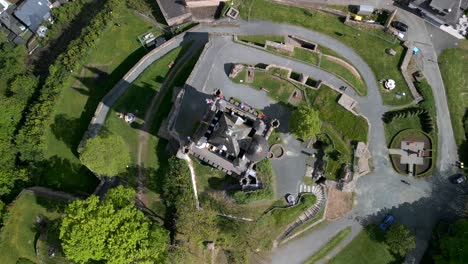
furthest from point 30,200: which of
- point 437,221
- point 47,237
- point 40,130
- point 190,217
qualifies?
point 437,221

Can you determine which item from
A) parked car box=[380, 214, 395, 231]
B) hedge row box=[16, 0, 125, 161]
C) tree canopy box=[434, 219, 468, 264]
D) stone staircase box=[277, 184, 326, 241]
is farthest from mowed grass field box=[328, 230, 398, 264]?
hedge row box=[16, 0, 125, 161]

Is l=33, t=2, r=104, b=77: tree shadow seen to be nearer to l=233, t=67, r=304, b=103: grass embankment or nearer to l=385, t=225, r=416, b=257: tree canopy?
l=233, t=67, r=304, b=103: grass embankment

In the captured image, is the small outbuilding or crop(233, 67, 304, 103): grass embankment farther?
the small outbuilding

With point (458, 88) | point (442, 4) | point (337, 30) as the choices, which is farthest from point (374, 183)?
Answer: point (442, 4)

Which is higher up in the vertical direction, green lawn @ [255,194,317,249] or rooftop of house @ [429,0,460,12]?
rooftop of house @ [429,0,460,12]

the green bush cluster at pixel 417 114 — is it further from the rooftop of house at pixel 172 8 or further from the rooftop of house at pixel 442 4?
the rooftop of house at pixel 172 8

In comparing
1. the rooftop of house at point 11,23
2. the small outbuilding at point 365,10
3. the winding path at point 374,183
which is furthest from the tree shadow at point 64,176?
the small outbuilding at point 365,10
